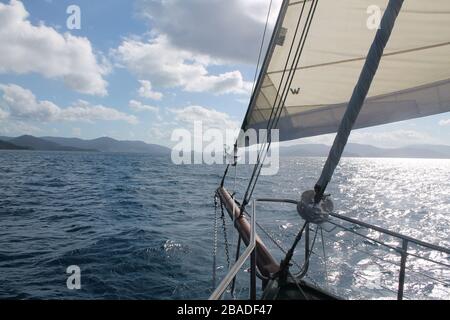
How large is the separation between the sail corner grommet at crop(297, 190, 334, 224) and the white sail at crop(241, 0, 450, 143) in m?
1.83

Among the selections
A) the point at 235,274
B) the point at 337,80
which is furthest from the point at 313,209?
the point at 337,80

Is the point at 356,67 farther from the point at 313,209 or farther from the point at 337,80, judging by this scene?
the point at 313,209

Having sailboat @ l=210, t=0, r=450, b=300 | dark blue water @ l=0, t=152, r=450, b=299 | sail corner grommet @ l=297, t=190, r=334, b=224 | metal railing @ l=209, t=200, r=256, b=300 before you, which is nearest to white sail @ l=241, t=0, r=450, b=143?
sailboat @ l=210, t=0, r=450, b=300

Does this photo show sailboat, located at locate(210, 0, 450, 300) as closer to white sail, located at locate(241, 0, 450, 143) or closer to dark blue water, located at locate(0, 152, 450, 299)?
white sail, located at locate(241, 0, 450, 143)

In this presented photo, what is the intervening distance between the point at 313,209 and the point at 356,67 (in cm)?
407

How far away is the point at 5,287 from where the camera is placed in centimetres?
851

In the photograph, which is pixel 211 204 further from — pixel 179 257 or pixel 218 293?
pixel 218 293

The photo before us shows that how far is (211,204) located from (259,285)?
1411 cm

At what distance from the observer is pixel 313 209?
104 inches

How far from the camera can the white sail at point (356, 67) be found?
15.6 ft

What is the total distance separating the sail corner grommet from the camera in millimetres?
2639

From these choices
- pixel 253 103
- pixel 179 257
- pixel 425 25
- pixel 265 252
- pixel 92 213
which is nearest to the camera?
pixel 265 252
